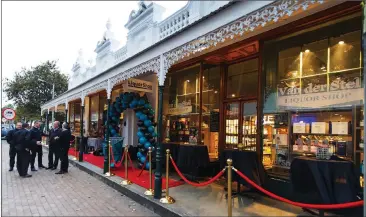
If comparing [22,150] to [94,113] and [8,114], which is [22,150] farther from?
[94,113]

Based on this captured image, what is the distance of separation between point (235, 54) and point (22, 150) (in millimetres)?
7521

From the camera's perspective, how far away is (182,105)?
9844 millimetres

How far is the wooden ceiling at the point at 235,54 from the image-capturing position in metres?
6.80

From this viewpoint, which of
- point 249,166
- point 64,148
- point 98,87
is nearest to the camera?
point 249,166

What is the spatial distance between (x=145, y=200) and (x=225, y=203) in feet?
5.80

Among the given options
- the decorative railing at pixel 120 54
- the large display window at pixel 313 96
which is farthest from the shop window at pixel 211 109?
the decorative railing at pixel 120 54

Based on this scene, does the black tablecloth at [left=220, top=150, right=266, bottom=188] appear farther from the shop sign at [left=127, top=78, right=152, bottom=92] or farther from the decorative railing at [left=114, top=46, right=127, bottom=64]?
the decorative railing at [left=114, top=46, right=127, bottom=64]

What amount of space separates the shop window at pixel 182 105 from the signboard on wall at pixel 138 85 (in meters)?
0.78

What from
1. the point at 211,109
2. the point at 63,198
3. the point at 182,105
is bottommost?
the point at 63,198

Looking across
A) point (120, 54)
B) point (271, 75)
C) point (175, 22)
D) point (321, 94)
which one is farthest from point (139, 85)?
point (321, 94)

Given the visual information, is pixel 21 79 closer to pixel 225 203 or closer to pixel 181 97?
pixel 181 97

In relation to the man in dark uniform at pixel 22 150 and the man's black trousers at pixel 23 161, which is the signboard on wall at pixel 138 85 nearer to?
the man in dark uniform at pixel 22 150

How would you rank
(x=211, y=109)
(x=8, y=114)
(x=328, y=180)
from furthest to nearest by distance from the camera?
(x=8, y=114) → (x=211, y=109) → (x=328, y=180)

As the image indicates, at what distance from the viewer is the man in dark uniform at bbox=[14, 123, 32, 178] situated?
8625mm
